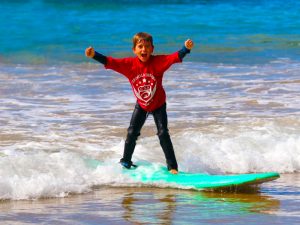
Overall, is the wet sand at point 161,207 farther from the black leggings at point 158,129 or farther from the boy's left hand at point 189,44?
the boy's left hand at point 189,44

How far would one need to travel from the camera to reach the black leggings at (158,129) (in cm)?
712

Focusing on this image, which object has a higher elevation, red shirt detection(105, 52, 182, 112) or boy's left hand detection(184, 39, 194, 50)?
boy's left hand detection(184, 39, 194, 50)

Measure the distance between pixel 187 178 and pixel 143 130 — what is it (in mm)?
2414

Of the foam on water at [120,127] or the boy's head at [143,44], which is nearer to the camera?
the boy's head at [143,44]

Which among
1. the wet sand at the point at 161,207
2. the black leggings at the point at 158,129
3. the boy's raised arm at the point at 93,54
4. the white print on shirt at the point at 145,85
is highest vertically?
the boy's raised arm at the point at 93,54

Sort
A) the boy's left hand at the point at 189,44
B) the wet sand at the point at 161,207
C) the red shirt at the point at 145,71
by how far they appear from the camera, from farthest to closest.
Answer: the red shirt at the point at 145,71
the boy's left hand at the point at 189,44
the wet sand at the point at 161,207

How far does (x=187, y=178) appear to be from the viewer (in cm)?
706

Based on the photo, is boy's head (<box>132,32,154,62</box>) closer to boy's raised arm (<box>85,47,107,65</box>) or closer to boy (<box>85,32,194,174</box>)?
boy (<box>85,32,194,174</box>)

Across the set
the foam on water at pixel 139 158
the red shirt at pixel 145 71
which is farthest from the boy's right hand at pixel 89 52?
the foam on water at pixel 139 158

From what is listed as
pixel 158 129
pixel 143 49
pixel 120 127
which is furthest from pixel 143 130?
pixel 143 49

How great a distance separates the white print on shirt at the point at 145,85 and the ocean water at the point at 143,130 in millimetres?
697

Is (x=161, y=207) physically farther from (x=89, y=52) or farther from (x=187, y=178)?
(x=89, y=52)

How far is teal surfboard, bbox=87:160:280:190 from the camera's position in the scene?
21.9ft

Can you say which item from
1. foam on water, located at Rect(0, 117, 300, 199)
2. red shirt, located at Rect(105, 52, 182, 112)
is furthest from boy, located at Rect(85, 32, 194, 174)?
foam on water, located at Rect(0, 117, 300, 199)
